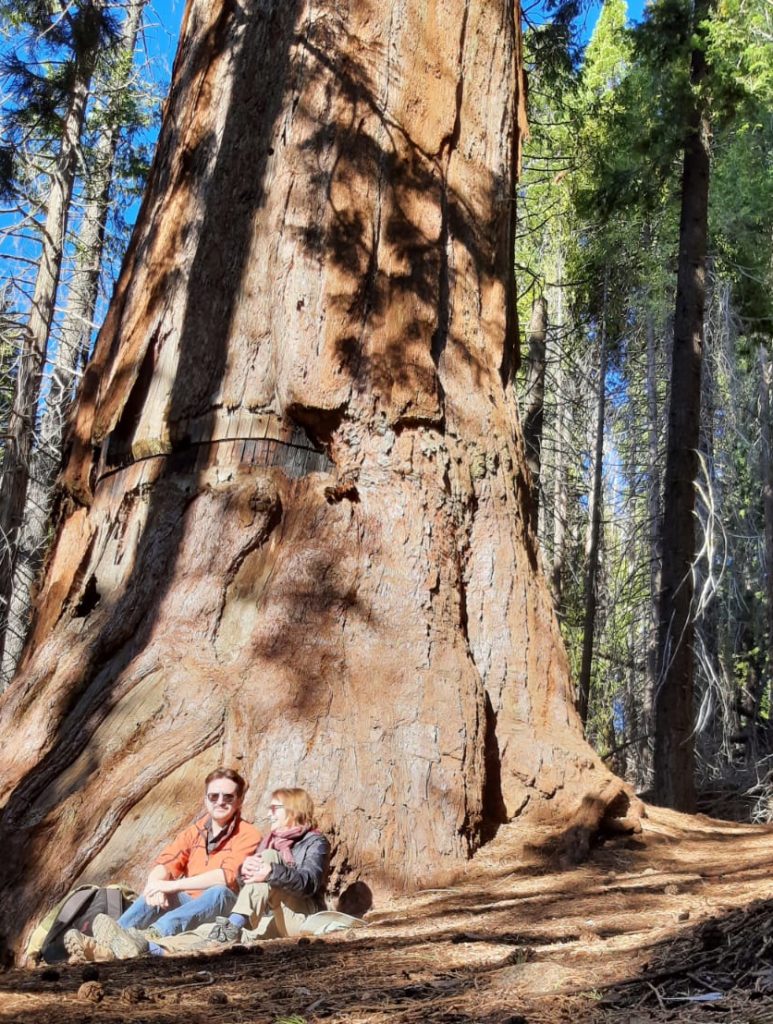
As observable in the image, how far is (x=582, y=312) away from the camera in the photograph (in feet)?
59.7

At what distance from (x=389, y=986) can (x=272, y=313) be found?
407cm

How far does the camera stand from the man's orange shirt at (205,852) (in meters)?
4.68

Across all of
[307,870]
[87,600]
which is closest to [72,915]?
[307,870]

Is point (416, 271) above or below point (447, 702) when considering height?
above

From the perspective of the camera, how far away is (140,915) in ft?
14.9

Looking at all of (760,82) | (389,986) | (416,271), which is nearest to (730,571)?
(760,82)

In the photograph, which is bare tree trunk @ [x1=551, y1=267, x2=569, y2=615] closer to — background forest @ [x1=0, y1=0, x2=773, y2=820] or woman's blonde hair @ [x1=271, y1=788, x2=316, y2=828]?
background forest @ [x1=0, y1=0, x2=773, y2=820]

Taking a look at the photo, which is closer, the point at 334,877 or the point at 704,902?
the point at 704,902

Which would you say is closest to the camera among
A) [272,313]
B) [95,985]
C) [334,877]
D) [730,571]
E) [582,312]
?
[95,985]

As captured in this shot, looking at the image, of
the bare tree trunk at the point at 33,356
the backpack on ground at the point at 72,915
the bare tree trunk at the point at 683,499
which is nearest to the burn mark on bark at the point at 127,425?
the backpack on ground at the point at 72,915

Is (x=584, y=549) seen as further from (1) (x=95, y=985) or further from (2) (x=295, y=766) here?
(1) (x=95, y=985)

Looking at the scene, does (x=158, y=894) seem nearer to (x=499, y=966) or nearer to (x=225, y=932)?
(x=225, y=932)

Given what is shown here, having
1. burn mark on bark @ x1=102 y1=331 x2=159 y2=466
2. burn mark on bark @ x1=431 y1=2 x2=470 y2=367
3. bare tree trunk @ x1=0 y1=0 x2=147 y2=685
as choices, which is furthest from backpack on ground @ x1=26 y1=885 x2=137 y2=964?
bare tree trunk @ x1=0 y1=0 x2=147 y2=685

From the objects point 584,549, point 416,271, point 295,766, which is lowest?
point 295,766
